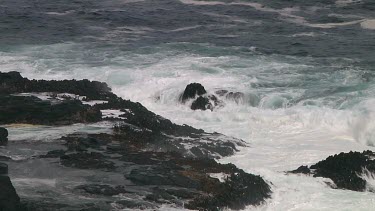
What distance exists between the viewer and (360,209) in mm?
12695

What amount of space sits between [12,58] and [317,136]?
20147 millimetres

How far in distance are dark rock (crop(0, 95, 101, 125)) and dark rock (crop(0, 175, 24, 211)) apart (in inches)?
322

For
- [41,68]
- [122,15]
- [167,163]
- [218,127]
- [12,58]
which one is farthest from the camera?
[122,15]

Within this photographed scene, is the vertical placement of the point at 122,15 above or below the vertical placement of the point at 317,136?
above

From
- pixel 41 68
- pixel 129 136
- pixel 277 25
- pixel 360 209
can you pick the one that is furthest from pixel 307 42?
pixel 360 209

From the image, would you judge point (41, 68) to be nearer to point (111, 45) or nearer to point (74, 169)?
point (111, 45)

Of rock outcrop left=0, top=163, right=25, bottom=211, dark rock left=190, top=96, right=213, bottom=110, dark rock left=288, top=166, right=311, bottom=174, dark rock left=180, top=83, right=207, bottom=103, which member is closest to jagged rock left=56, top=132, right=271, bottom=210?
dark rock left=288, top=166, right=311, bottom=174

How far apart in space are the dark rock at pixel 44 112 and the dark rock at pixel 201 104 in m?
5.51

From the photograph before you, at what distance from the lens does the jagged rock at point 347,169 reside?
14.4 m

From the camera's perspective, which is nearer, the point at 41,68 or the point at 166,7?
the point at 41,68

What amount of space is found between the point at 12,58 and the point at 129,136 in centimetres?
1971

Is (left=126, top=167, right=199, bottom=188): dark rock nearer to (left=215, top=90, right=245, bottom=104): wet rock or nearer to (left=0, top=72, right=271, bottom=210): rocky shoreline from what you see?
(left=0, top=72, right=271, bottom=210): rocky shoreline

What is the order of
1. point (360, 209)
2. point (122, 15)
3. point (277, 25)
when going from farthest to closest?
point (122, 15) → point (277, 25) → point (360, 209)

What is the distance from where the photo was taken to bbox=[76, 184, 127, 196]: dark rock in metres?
12.3
